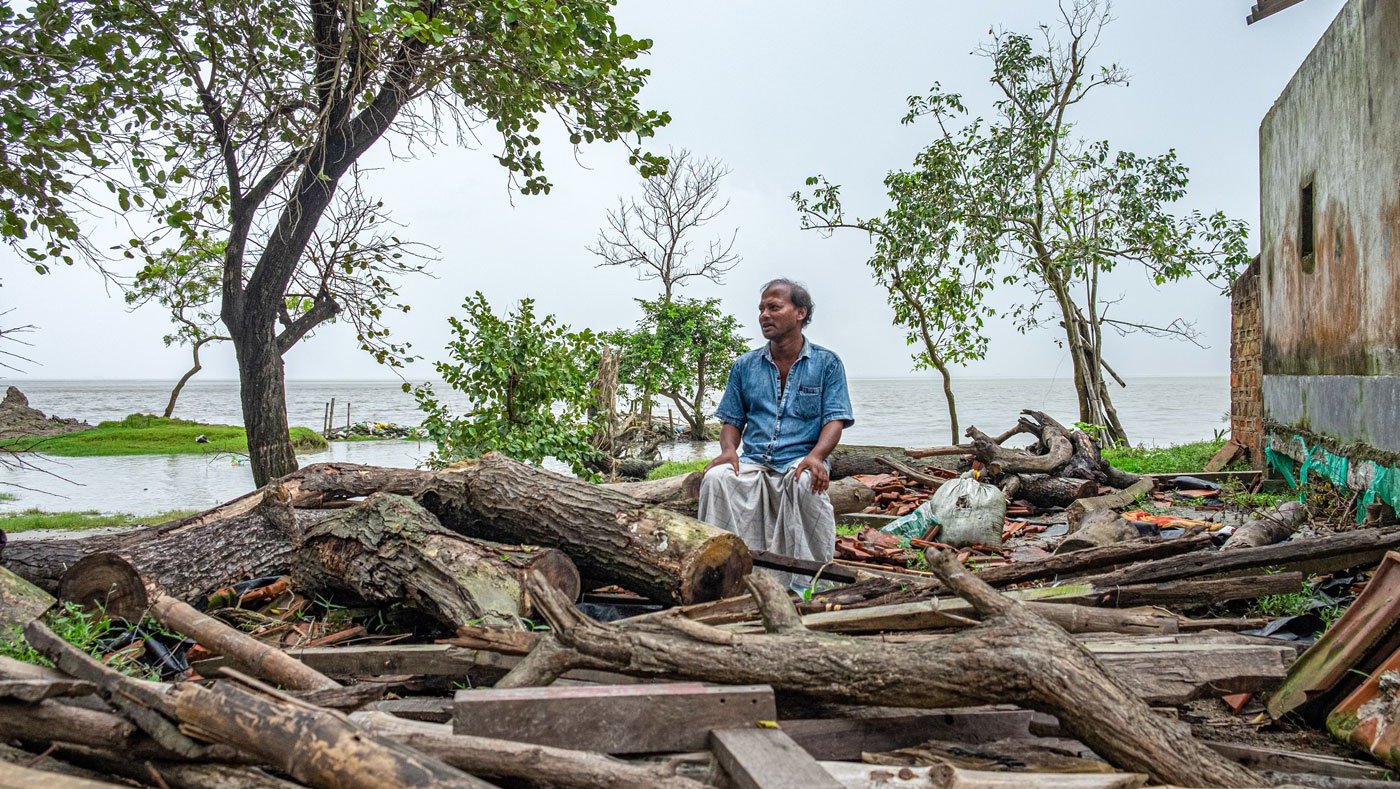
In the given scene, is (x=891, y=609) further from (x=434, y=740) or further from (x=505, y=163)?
(x=505, y=163)

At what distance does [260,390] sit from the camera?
29.3 ft

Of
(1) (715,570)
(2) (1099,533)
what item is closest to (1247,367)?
(2) (1099,533)

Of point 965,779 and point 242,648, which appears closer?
point 965,779

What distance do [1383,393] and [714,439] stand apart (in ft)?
68.5

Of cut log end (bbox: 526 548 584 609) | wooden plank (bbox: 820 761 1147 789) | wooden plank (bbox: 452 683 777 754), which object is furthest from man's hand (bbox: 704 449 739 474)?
wooden plank (bbox: 820 761 1147 789)

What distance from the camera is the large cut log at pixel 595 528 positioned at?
15.0 ft

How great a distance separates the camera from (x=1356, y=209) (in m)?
6.63

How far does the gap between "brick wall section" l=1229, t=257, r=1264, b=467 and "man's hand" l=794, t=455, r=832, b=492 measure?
6.61 m

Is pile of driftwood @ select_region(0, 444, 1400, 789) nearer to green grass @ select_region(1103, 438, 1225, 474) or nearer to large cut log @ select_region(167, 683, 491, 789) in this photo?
large cut log @ select_region(167, 683, 491, 789)

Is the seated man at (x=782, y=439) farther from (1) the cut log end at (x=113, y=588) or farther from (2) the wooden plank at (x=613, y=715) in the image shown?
(1) the cut log end at (x=113, y=588)

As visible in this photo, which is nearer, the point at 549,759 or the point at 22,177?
the point at 549,759

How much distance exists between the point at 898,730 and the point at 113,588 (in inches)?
149

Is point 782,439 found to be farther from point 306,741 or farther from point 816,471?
point 306,741

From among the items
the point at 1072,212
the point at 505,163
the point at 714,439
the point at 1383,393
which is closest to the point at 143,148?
the point at 505,163
